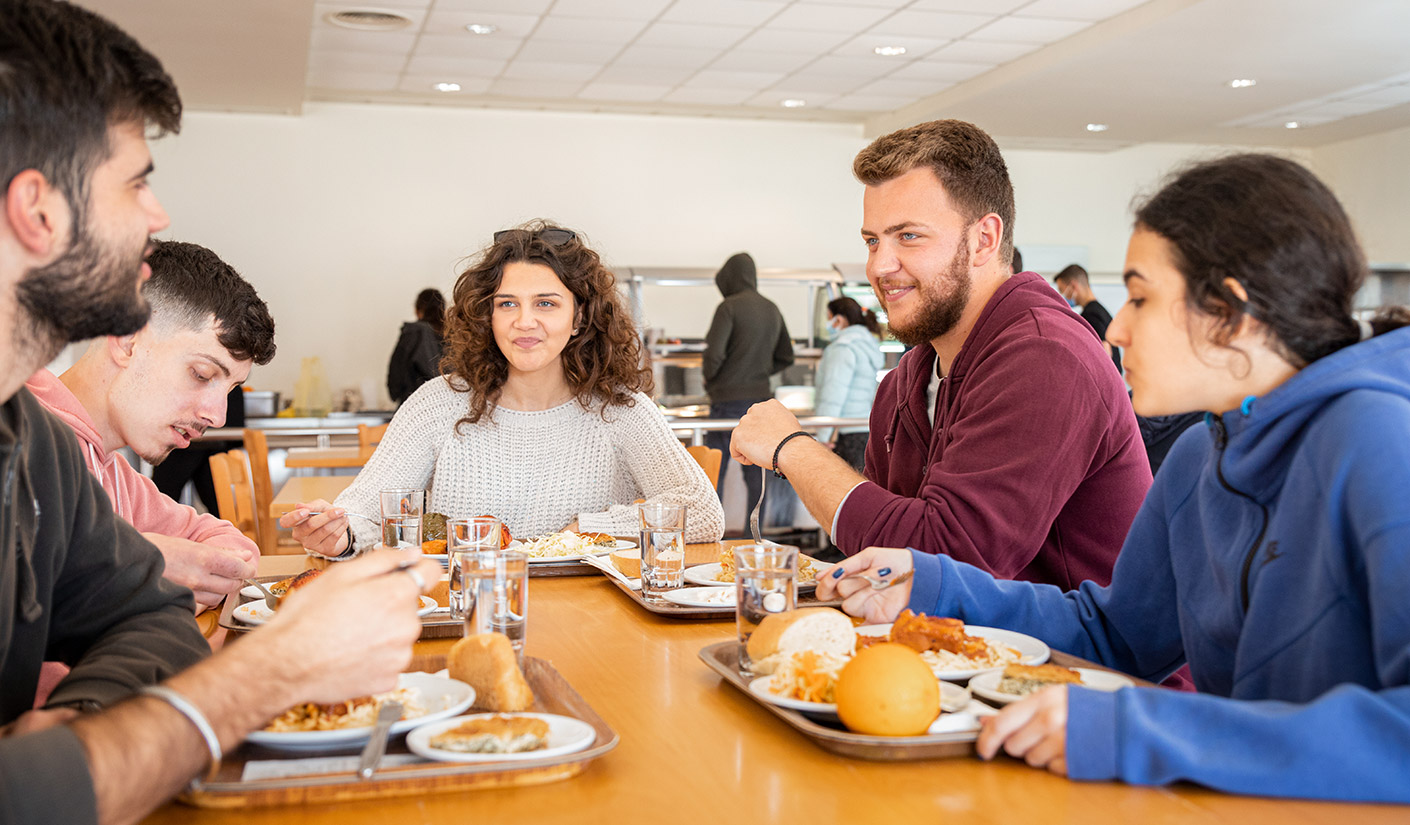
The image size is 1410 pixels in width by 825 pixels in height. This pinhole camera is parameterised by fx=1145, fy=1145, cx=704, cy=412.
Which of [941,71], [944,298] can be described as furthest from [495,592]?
[941,71]

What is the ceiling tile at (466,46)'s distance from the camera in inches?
259

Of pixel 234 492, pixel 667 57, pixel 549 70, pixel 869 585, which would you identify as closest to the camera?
pixel 869 585

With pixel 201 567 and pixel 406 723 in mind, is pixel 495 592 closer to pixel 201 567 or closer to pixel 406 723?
pixel 406 723

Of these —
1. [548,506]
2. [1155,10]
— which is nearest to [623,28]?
[1155,10]

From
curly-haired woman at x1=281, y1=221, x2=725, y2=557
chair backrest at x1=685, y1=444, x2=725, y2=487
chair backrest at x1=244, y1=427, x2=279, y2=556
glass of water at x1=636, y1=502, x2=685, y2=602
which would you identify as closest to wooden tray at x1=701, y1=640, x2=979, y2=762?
glass of water at x1=636, y1=502, x2=685, y2=602

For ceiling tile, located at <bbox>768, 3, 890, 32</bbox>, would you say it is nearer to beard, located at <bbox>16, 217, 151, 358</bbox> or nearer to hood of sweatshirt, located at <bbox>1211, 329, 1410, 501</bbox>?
hood of sweatshirt, located at <bbox>1211, 329, 1410, 501</bbox>

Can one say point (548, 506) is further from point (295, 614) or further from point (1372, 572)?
point (1372, 572)

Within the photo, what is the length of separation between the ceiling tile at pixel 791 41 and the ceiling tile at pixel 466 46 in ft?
4.48

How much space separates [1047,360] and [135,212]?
4.49 feet

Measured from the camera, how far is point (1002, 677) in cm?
118

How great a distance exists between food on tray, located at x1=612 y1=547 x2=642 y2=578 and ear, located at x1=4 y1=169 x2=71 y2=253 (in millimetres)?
1073

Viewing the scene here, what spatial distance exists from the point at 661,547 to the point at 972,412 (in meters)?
0.58

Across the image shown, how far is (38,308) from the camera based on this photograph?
3.29ft

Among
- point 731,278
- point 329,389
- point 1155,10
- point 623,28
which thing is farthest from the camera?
point 329,389
